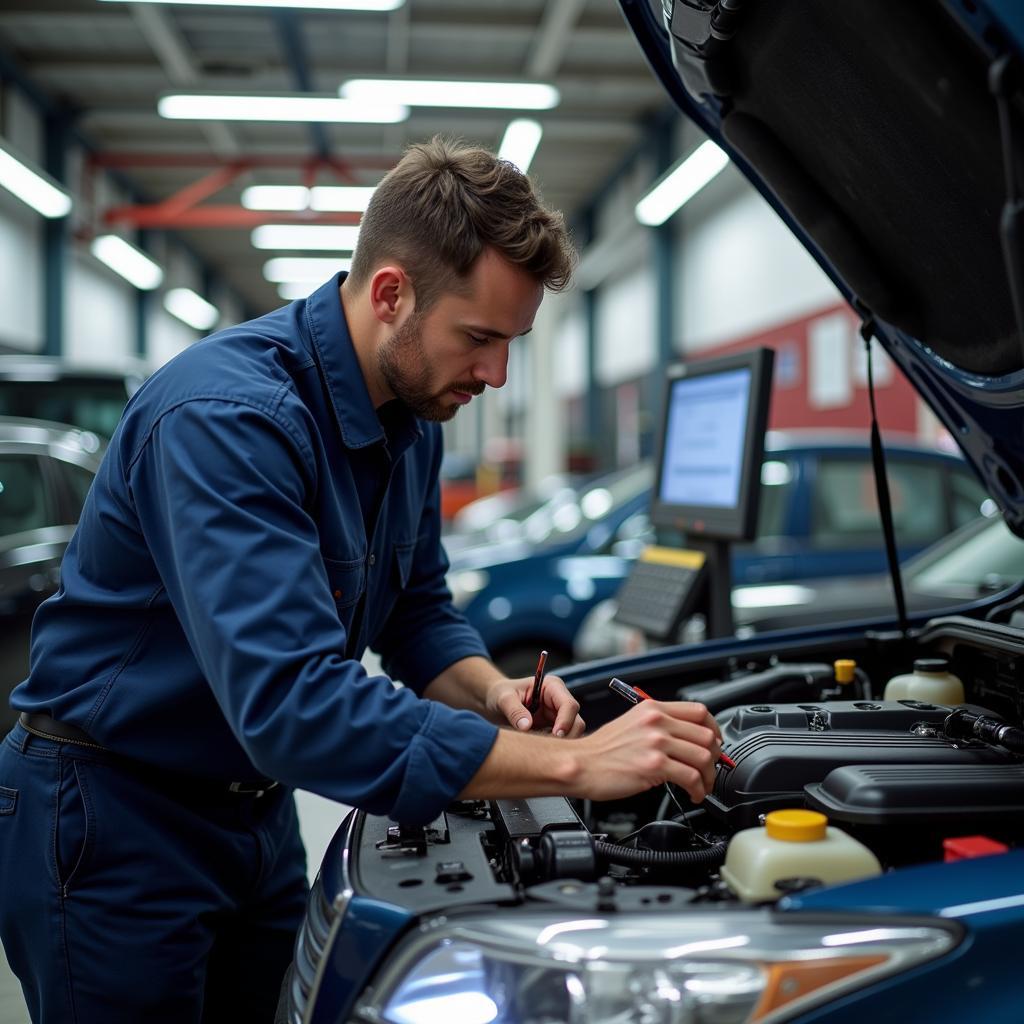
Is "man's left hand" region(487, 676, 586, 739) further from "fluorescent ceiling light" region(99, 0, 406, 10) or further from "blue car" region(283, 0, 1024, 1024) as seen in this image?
"fluorescent ceiling light" region(99, 0, 406, 10)

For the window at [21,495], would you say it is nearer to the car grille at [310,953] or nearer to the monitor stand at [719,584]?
the monitor stand at [719,584]

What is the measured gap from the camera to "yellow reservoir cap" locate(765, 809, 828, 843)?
1.04 meters

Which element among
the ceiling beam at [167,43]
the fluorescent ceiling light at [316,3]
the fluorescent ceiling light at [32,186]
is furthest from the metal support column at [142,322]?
the fluorescent ceiling light at [316,3]

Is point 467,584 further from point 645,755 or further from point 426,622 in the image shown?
point 645,755

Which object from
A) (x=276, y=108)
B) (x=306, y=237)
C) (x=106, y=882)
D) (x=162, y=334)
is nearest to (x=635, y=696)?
(x=106, y=882)

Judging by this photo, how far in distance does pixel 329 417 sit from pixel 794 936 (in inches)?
33.6

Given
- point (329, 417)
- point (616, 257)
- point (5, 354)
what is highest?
point (616, 257)

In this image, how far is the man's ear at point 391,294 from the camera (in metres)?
1.35

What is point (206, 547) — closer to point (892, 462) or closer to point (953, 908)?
point (953, 908)

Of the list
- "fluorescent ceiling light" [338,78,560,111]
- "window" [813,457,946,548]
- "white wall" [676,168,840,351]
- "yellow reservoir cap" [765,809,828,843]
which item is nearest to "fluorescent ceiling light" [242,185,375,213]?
"fluorescent ceiling light" [338,78,560,111]

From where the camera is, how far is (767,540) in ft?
15.0

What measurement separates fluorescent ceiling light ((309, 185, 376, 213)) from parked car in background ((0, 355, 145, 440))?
5927 millimetres

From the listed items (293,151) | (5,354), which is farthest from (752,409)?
(293,151)

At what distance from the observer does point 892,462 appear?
479 cm
